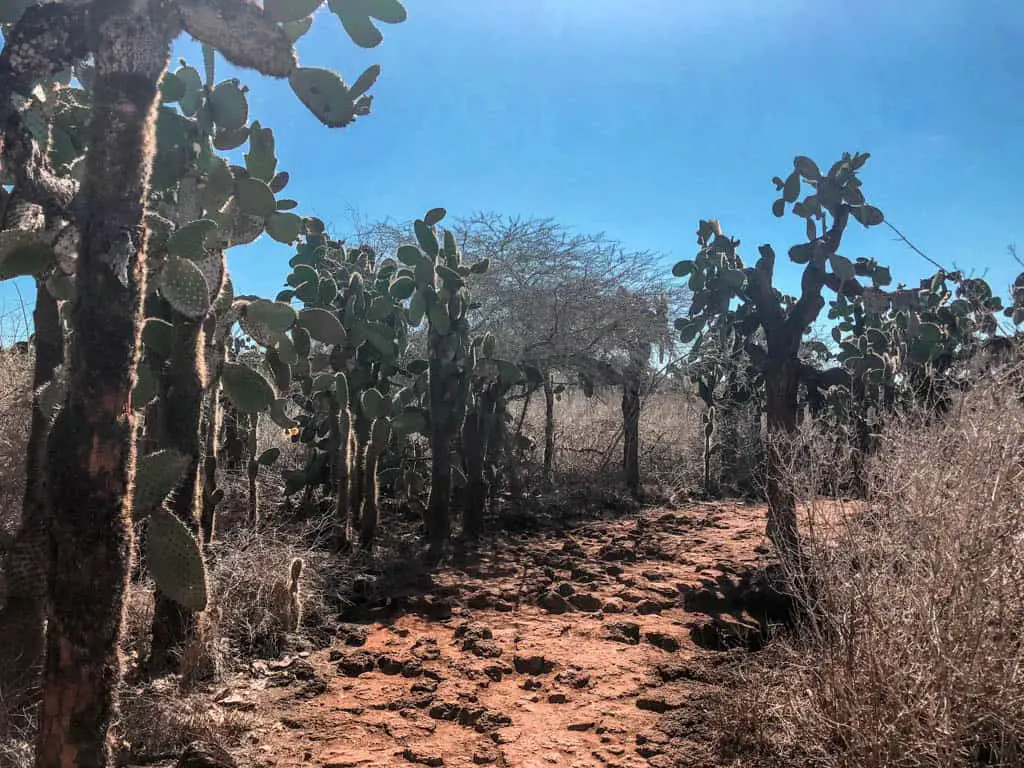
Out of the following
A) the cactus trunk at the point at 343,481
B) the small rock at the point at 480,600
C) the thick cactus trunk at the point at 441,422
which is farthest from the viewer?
the thick cactus trunk at the point at 441,422

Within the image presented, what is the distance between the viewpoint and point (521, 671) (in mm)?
4285

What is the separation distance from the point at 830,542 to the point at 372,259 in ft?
22.2

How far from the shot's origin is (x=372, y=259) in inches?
354

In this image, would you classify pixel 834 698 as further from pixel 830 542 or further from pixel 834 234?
pixel 834 234

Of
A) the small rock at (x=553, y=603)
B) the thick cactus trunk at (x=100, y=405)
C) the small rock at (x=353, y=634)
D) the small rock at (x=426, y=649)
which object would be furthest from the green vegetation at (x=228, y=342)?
the small rock at (x=553, y=603)

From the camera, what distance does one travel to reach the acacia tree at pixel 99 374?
209 cm

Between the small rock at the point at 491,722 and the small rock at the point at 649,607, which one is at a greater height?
the small rock at the point at 649,607

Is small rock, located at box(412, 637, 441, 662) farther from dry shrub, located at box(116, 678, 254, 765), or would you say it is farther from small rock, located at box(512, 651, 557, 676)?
dry shrub, located at box(116, 678, 254, 765)

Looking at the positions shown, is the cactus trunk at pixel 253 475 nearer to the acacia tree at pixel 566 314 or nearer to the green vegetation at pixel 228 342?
the green vegetation at pixel 228 342

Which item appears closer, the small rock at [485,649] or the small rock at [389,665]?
the small rock at [389,665]

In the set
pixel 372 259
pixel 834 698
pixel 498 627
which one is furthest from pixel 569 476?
pixel 834 698

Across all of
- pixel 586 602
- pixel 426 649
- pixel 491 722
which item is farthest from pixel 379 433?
pixel 491 722

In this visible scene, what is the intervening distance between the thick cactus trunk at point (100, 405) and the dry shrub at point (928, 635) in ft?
7.74

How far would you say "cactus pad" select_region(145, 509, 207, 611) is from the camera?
286 centimetres
